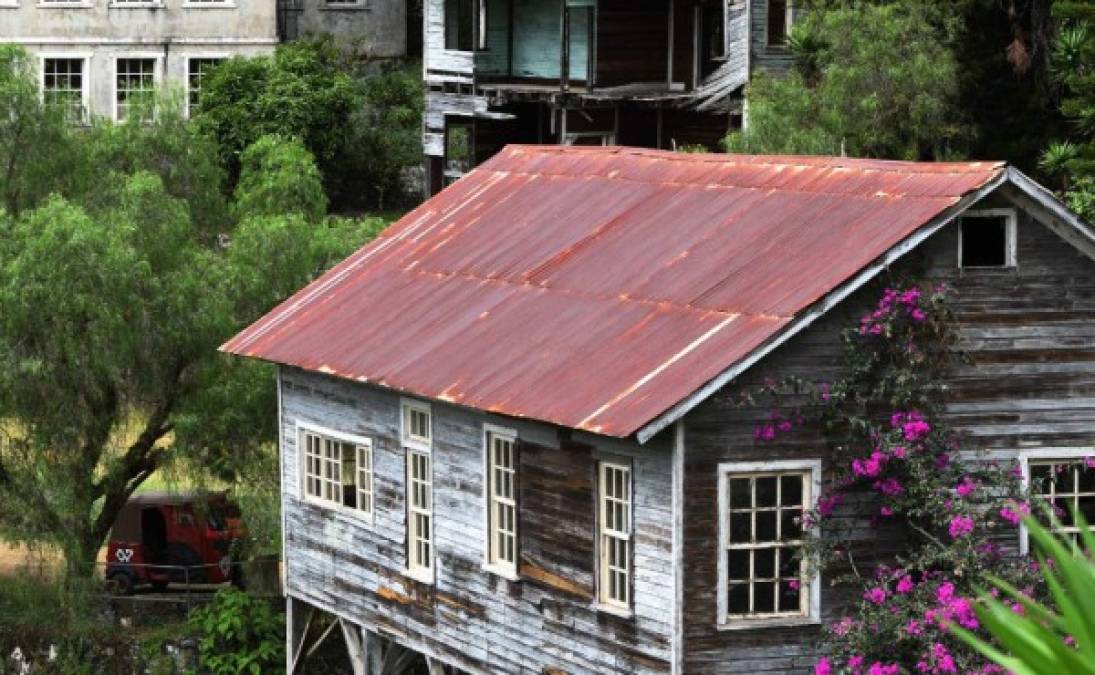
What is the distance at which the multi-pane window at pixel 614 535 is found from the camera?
18734mm

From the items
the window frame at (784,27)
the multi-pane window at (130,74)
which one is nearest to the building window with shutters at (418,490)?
the window frame at (784,27)

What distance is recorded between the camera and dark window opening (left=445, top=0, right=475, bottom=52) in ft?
170

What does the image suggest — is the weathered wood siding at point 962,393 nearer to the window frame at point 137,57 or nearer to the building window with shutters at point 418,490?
the building window with shutters at point 418,490

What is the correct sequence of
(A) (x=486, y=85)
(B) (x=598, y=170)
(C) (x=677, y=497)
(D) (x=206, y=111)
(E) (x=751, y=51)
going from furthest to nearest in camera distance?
(D) (x=206, y=111)
(A) (x=486, y=85)
(E) (x=751, y=51)
(B) (x=598, y=170)
(C) (x=677, y=497)

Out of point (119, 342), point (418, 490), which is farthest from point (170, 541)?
point (418, 490)

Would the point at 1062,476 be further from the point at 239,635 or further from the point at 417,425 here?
→ the point at 239,635

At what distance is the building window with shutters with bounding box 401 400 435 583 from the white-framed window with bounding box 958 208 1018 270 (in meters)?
6.05

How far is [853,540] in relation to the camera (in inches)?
723

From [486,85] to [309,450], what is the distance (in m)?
27.0

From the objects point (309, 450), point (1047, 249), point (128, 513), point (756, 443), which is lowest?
point (128, 513)

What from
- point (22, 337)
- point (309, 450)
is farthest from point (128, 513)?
point (309, 450)

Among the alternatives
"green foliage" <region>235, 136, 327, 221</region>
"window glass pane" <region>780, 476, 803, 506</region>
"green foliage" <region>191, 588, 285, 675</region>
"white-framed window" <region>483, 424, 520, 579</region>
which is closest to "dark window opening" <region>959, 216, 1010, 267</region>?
"window glass pane" <region>780, 476, 803, 506</region>

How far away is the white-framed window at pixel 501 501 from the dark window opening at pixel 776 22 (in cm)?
2767

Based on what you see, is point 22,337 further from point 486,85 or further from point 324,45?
point 324,45
